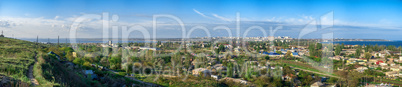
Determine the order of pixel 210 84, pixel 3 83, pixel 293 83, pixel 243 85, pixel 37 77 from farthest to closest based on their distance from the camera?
pixel 293 83 < pixel 243 85 < pixel 210 84 < pixel 37 77 < pixel 3 83

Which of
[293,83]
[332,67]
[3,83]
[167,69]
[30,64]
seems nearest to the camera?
[3,83]

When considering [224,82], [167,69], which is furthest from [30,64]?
[167,69]

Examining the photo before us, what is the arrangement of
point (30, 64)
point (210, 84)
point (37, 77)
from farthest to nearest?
1. point (210, 84)
2. point (30, 64)
3. point (37, 77)

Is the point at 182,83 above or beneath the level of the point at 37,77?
beneath

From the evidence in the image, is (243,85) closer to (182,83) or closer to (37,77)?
(182,83)

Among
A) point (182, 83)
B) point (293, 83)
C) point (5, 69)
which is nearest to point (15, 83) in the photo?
point (5, 69)

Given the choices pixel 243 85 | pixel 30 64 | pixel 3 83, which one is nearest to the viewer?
pixel 3 83

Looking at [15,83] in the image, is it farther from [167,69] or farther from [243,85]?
[167,69]

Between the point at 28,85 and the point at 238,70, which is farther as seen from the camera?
the point at 238,70

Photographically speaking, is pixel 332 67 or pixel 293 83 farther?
pixel 332 67
